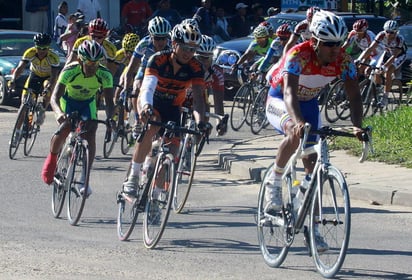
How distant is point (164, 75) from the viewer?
32.9ft

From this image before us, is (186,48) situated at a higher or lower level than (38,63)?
higher

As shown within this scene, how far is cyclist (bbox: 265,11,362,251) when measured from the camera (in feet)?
26.5

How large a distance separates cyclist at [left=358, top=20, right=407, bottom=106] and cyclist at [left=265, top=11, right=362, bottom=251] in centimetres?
1059

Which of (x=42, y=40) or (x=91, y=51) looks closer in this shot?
(x=91, y=51)

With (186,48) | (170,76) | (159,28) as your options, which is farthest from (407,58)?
(186,48)

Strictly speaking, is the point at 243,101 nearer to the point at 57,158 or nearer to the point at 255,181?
the point at 255,181

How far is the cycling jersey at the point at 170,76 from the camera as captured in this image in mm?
9859

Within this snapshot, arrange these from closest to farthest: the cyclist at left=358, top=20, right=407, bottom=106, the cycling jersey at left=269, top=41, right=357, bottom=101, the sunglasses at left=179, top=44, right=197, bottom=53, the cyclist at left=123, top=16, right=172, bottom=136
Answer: the cycling jersey at left=269, top=41, right=357, bottom=101 → the sunglasses at left=179, top=44, right=197, bottom=53 → the cyclist at left=123, top=16, right=172, bottom=136 → the cyclist at left=358, top=20, right=407, bottom=106

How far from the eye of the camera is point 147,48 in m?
14.1

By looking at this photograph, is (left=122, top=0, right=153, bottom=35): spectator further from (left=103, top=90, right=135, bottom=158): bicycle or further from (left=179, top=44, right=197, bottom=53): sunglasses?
(left=179, top=44, right=197, bottom=53): sunglasses

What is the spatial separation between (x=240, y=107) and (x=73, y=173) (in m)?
7.96

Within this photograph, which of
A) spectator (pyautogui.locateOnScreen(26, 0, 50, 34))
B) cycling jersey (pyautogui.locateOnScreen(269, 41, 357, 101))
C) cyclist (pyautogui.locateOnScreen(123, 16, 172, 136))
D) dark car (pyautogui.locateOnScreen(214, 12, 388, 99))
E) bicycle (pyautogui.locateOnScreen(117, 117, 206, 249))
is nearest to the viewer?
cycling jersey (pyautogui.locateOnScreen(269, 41, 357, 101))

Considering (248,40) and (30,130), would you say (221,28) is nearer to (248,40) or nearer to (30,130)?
(248,40)

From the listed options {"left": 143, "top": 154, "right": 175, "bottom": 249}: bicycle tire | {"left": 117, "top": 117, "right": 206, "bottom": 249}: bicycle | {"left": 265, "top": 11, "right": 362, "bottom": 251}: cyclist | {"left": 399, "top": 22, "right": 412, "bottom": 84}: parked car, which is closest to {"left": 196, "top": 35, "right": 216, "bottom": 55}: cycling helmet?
{"left": 117, "top": 117, "right": 206, "bottom": 249}: bicycle
